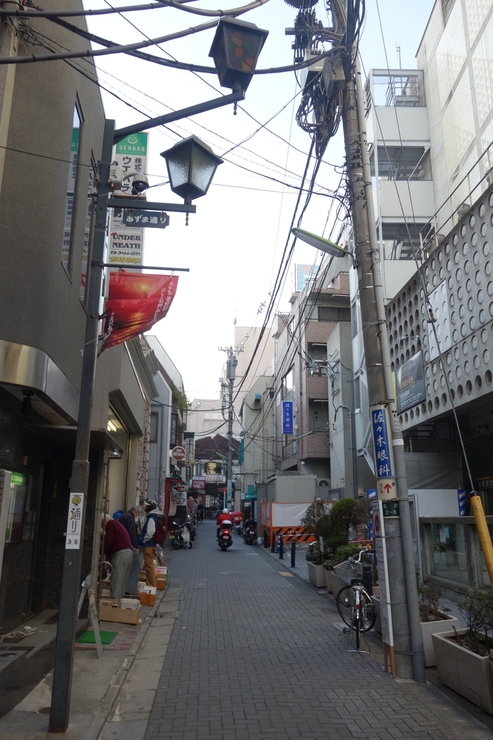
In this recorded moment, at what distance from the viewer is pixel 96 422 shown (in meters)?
10.4

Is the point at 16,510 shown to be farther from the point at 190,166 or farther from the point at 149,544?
the point at 190,166

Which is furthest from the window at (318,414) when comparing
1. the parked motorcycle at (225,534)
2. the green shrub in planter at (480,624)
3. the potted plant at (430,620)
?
the green shrub in planter at (480,624)

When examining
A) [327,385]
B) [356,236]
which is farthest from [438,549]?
[327,385]

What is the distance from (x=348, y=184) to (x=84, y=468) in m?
5.85

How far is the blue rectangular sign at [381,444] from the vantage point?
8.00 m

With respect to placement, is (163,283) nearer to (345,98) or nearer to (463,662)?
(345,98)

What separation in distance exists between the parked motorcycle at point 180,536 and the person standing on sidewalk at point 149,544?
12.5 meters

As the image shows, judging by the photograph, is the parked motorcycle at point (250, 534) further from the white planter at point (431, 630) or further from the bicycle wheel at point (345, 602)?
the white planter at point (431, 630)

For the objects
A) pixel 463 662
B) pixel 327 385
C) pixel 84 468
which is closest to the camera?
pixel 84 468

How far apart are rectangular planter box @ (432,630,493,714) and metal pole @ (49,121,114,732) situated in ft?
12.8

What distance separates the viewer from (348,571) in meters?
11.4

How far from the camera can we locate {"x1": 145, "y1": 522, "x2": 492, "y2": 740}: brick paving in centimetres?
554

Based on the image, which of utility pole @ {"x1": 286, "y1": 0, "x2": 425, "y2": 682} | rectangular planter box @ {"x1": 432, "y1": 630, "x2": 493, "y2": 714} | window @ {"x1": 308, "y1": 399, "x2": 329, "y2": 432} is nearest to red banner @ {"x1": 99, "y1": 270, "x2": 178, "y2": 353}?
utility pole @ {"x1": 286, "y1": 0, "x2": 425, "y2": 682}

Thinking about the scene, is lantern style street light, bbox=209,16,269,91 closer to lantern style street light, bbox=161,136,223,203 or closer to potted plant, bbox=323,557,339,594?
lantern style street light, bbox=161,136,223,203
